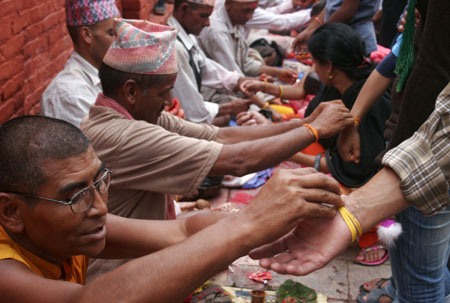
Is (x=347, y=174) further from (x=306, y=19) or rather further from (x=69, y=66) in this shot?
(x=306, y=19)

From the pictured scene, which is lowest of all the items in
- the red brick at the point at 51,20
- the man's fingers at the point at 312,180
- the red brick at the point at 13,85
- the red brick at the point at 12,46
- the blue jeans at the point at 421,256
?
the blue jeans at the point at 421,256

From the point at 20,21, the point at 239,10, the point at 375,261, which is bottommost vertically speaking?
the point at 375,261

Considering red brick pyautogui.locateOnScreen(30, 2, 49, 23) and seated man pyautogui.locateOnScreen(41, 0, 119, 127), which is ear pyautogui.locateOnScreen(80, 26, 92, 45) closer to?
seated man pyautogui.locateOnScreen(41, 0, 119, 127)

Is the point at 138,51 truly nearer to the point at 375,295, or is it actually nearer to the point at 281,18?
the point at 375,295

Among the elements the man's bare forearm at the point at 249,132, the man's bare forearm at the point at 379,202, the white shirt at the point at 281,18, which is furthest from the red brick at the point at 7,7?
the white shirt at the point at 281,18

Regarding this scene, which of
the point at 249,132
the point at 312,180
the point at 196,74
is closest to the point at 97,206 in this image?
the point at 312,180

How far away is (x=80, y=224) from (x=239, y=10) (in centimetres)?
504

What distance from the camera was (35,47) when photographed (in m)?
3.92

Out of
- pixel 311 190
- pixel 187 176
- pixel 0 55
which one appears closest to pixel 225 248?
pixel 311 190

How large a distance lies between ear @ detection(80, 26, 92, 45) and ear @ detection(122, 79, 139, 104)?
3.88ft

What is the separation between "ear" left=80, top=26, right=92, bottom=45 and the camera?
377cm

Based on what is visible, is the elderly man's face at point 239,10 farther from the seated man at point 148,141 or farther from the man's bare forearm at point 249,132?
the seated man at point 148,141

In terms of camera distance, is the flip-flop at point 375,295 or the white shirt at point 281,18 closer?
the flip-flop at point 375,295

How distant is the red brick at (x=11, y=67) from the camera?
133 inches
